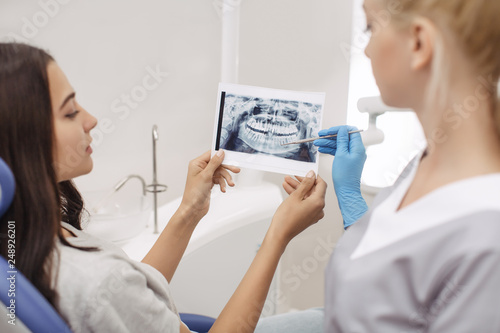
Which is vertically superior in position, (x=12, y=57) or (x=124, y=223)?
(x=12, y=57)

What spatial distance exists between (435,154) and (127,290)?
53cm

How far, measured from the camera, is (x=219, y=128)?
103 centimetres

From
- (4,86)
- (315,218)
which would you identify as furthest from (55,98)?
(315,218)

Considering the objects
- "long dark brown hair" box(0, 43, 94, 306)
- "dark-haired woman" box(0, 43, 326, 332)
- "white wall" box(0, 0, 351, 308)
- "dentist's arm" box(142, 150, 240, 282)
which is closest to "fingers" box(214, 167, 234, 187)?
"dentist's arm" box(142, 150, 240, 282)

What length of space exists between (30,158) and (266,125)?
595mm

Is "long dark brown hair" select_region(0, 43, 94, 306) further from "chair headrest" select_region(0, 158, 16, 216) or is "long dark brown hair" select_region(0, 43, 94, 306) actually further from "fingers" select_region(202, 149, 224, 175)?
"fingers" select_region(202, 149, 224, 175)

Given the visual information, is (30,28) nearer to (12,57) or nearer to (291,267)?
(12,57)

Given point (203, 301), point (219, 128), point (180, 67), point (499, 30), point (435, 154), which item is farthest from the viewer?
point (180, 67)

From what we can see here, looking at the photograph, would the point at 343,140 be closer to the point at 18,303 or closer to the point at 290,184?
the point at 290,184

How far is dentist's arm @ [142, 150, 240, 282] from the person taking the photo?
3.12 ft

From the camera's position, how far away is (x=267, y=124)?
3.43ft

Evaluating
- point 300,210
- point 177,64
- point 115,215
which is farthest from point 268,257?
point 177,64

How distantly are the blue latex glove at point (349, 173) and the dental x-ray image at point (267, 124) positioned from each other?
0.30 ft

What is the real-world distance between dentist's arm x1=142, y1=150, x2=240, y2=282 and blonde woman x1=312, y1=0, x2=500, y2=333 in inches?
19.2
